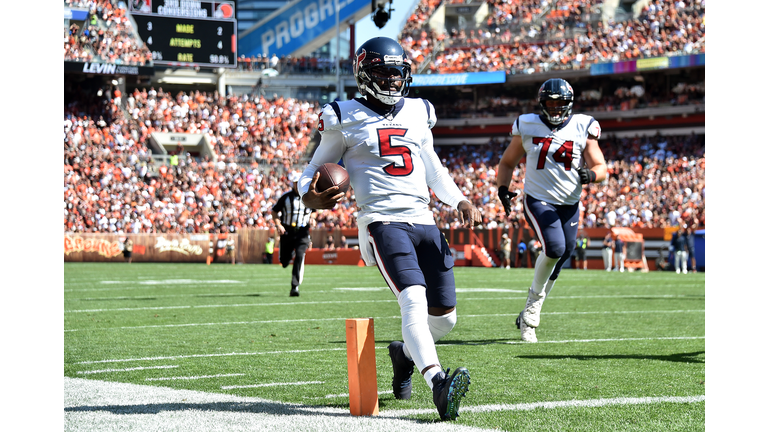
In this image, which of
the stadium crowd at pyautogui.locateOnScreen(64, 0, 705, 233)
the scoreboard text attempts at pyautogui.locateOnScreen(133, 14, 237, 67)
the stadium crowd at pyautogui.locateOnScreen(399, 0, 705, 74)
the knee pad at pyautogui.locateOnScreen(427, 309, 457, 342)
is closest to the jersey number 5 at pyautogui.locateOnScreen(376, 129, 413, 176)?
the knee pad at pyautogui.locateOnScreen(427, 309, 457, 342)

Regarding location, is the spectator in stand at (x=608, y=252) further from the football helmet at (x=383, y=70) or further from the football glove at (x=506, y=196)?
the football helmet at (x=383, y=70)

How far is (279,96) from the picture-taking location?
39469 millimetres

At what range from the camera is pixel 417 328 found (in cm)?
397

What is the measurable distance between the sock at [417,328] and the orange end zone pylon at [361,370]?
0.59 feet

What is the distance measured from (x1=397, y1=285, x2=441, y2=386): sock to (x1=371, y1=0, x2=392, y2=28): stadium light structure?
12.4 metres

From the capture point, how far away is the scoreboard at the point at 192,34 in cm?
3453

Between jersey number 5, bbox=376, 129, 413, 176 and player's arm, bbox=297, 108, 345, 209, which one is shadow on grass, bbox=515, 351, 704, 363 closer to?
jersey number 5, bbox=376, 129, 413, 176

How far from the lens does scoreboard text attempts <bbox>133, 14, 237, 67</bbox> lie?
34.8m

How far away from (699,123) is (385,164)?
32.3m

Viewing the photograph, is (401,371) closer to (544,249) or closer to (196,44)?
(544,249)

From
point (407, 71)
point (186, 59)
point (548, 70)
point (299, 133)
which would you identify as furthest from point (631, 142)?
point (407, 71)

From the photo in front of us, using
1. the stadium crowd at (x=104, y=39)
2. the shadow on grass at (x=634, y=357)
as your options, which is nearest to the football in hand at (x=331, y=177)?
the shadow on grass at (x=634, y=357)

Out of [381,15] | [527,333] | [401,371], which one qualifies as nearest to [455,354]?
[527,333]
